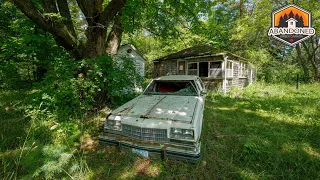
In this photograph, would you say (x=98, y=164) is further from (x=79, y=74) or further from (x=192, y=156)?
(x=79, y=74)

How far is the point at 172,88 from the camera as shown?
192 inches

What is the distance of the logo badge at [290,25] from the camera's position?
8.45 metres

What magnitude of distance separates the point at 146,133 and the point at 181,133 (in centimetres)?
61

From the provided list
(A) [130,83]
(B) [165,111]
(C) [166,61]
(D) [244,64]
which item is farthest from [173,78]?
(D) [244,64]

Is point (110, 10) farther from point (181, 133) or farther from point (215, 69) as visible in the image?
point (215, 69)

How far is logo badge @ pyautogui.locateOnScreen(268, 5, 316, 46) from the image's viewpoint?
8.45 meters

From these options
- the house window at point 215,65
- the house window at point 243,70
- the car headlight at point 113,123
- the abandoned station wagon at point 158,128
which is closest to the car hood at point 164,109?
the abandoned station wagon at point 158,128

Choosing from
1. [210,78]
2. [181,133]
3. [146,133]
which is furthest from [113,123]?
[210,78]

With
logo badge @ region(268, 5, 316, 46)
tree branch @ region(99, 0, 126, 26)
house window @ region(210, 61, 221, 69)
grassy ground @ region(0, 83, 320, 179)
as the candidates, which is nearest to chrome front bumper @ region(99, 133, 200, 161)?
grassy ground @ region(0, 83, 320, 179)

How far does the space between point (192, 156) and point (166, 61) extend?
1198 centimetres

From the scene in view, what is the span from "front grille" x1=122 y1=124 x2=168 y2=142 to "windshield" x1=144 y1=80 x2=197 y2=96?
1632 mm

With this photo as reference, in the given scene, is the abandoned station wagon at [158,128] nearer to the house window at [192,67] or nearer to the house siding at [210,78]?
the house siding at [210,78]

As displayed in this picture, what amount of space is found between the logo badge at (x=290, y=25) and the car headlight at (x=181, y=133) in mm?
9666

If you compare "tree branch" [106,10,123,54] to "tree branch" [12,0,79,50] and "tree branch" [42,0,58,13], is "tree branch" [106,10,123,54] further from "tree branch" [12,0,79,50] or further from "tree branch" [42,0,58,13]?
"tree branch" [42,0,58,13]
